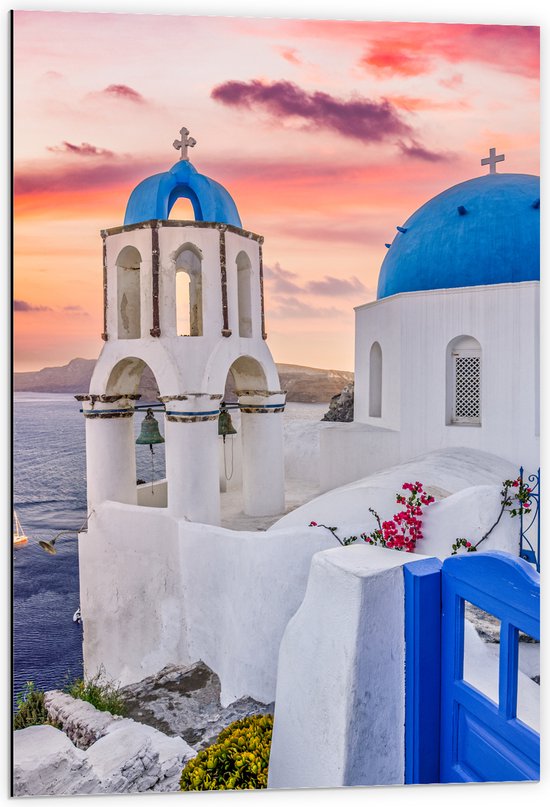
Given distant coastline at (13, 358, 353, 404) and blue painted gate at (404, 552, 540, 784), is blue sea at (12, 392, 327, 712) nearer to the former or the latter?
distant coastline at (13, 358, 353, 404)

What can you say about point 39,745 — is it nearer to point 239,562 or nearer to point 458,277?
point 239,562

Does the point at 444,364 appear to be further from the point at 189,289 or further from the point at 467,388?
the point at 189,289

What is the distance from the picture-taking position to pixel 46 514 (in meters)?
5.78

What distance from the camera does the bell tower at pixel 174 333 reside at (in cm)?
538

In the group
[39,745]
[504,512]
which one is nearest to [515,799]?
[504,512]

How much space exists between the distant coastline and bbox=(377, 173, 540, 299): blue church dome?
1353 mm

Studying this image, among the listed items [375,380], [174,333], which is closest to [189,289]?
[174,333]

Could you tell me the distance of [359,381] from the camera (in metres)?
7.46

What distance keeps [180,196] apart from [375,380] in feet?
10.2

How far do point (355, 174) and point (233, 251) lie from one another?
1391 millimetres

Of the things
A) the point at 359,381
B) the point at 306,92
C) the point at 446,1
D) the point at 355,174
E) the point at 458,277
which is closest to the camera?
the point at 446,1

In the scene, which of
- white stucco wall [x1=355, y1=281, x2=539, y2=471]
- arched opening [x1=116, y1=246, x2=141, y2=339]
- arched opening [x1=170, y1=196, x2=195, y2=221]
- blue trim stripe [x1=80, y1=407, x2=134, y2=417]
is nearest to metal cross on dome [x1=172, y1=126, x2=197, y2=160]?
arched opening [x1=170, y1=196, x2=195, y2=221]

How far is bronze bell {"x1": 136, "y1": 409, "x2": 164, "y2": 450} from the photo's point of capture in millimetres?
6094

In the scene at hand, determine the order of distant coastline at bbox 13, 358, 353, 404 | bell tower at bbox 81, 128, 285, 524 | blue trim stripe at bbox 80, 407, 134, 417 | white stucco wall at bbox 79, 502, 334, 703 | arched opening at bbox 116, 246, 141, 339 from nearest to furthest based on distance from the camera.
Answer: distant coastline at bbox 13, 358, 353, 404 < white stucco wall at bbox 79, 502, 334, 703 < bell tower at bbox 81, 128, 285, 524 < arched opening at bbox 116, 246, 141, 339 < blue trim stripe at bbox 80, 407, 134, 417
